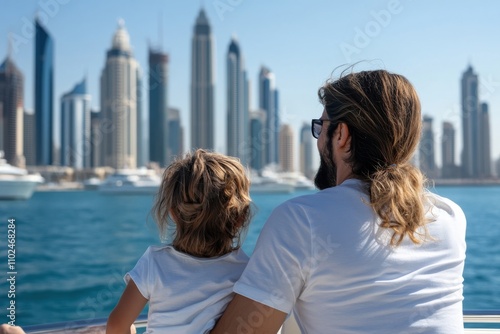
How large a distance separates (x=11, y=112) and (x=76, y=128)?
28.2 feet

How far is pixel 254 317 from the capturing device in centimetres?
93

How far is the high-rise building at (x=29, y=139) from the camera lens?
237 feet

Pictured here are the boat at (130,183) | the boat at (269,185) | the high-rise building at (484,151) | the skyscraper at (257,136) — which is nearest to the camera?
the boat at (130,183)

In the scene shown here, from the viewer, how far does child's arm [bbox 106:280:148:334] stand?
3.90ft

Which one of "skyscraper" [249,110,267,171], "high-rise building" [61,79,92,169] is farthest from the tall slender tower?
"skyscraper" [249,110,267,171]

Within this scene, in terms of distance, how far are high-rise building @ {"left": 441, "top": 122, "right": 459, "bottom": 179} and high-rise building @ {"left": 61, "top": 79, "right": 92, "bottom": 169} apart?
147ft

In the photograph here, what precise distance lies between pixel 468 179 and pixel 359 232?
7206cm

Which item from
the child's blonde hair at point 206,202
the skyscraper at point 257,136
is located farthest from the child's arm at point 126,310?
the skyscraper at point 257,136

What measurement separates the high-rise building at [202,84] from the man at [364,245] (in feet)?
267

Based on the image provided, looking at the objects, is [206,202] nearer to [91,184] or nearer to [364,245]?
[364,245]

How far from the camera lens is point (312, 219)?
2.91 ft

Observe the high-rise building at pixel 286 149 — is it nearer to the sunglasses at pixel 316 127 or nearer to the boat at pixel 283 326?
the boat at pixel 283 326

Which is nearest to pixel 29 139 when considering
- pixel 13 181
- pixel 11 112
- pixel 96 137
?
pixel 11 112

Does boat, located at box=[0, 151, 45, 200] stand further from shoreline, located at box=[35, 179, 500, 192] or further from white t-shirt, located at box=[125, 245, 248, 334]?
white t-shirt, located at box=[125, 245, 248, 334]
